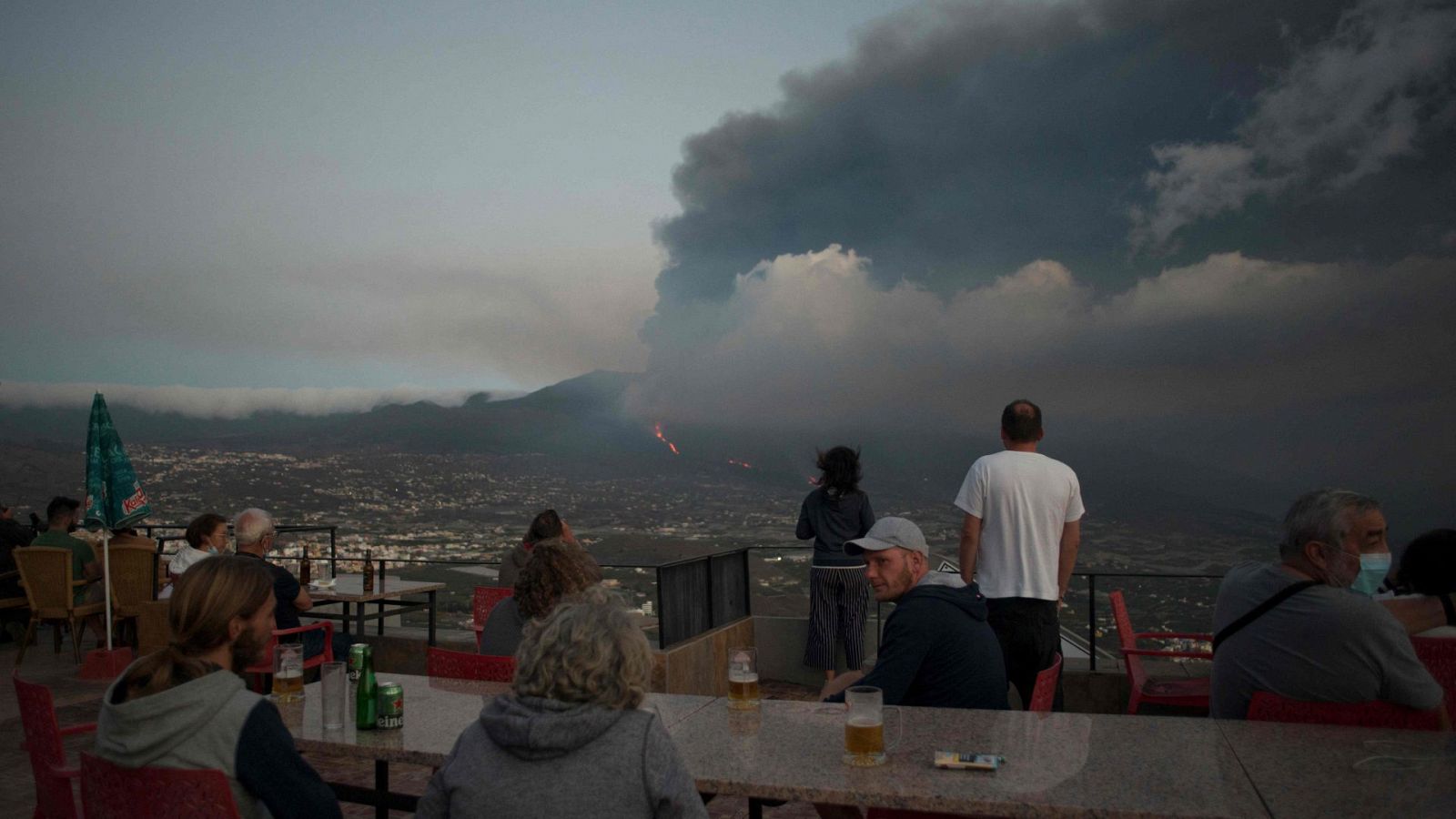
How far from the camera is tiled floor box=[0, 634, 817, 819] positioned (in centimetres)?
448

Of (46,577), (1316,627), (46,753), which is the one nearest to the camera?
(46,753)

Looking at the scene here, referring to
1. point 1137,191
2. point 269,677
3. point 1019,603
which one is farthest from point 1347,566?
point 1137,191

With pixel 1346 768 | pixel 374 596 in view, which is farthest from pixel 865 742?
pixel 374 596

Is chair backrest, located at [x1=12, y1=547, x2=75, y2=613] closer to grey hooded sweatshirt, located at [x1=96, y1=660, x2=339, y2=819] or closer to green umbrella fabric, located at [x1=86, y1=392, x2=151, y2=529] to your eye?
green umbrella fabric, located at [x1=86, y1=392, x2=151, y2=529]

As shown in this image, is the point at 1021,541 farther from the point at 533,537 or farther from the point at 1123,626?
the point at 533,537

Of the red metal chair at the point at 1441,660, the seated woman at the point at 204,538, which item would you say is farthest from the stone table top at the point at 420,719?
the seated woman at the point at 204,538

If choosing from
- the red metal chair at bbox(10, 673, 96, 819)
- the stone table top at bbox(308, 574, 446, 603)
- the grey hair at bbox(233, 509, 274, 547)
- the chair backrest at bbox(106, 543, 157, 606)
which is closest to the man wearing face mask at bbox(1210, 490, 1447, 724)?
the red metal chair at bbox(10, 673, 96, 819)

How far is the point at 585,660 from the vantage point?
67.1 inches

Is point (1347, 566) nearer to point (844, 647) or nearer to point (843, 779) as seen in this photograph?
point (843, 779)

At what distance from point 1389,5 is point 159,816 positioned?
3122 cm

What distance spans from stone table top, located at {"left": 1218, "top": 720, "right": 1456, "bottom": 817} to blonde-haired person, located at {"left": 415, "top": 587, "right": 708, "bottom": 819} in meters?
1.16

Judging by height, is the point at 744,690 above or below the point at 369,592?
above

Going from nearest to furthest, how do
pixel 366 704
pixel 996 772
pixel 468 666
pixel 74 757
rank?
1. pixel 996 772
2. pixel 366 704
3. pixel 468 666
4. pixel 74 757

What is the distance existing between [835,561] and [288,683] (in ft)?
12.7
